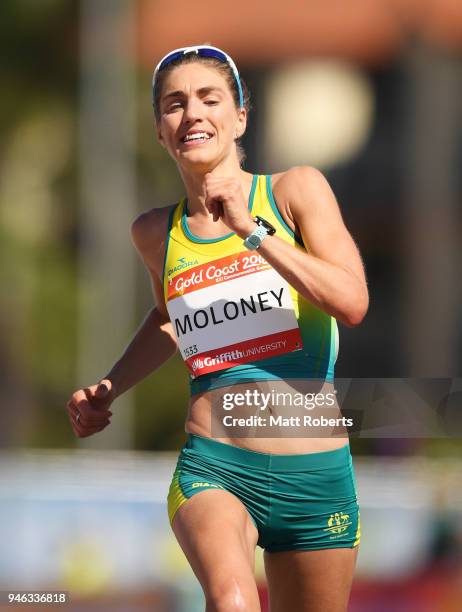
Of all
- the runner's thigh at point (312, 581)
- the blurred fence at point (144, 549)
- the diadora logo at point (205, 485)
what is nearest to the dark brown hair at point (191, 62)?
the diadora logo at point (205, 485)

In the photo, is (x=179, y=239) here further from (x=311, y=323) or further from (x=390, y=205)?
(x=390, y=205)

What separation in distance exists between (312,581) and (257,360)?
0.65m

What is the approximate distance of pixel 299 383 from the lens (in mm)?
3738

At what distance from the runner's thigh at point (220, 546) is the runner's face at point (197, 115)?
971mm

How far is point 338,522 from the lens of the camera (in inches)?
149

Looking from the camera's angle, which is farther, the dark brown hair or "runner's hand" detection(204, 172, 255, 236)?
the dark brown hair

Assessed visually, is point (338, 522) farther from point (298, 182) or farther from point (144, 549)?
point (144, 549)

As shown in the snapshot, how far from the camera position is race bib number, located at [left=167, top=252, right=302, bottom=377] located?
373cm

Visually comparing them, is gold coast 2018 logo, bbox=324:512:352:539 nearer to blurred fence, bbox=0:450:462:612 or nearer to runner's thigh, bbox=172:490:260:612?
runner's thigh, bbox=172:490:260:612

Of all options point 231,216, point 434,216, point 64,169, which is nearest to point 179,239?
point 231,216

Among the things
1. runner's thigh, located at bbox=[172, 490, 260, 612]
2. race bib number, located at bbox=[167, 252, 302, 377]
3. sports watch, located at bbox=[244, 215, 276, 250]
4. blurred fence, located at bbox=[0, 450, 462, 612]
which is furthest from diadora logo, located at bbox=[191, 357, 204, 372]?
blurred fence, located at bbox=[0, 450, 462, 612]

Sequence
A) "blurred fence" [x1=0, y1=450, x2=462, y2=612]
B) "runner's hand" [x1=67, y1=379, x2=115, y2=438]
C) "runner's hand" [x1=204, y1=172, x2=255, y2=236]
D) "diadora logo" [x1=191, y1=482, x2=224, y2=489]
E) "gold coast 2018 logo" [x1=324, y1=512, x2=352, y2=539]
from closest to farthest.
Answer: "runner's hand" [x1=204, y1=172, x2=255, y2=236]
"diadora logo" [x1=191, y1=482, x2=224, y2=489]
"gold coast 2018 logo" [x1=324, y1=512, x2=352, y2=539]
"runner's hand" [x1=67, y1=379, x2=115, y2=438]
"blurred fence" [x1=0, y1=450, x2=462, y2=612]

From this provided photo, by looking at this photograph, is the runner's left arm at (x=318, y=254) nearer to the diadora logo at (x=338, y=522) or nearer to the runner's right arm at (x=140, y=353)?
the runner's right arm at (x=140, y=353)

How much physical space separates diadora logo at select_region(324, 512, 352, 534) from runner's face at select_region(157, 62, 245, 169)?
3.52ft
